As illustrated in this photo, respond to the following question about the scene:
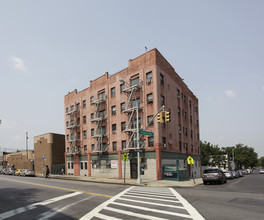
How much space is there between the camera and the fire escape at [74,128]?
149ft

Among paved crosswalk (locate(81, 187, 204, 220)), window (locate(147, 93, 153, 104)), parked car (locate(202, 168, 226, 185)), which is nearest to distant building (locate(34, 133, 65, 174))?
window (locate(147, 93, 153, 104))

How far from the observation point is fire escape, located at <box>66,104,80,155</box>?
45.3 metres

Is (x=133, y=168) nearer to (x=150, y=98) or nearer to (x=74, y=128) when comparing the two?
(x=150, y=98)

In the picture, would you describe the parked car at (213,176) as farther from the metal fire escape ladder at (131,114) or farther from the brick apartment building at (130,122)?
the metal fire escape ladder at (131,114)

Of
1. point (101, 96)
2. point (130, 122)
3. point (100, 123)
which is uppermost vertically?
point (101, 96)

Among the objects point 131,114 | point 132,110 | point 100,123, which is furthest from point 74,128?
point 132,110

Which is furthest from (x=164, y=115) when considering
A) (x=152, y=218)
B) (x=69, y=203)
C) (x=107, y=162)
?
(x=107, y=162)

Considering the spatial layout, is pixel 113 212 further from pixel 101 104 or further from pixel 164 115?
pixel 101 104

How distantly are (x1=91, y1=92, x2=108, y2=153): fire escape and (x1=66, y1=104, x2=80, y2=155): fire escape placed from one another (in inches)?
248

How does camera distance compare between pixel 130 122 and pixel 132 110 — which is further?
pixel 130 122

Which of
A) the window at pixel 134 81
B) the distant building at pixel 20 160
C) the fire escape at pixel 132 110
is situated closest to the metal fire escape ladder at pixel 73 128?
the fire escape at pixel 132 110

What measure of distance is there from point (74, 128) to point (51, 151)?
33.4 feet

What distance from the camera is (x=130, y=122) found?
33.4 meters

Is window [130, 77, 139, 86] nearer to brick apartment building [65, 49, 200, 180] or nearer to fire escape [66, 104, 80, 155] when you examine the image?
brick apartment building [65, 49, 200, 180]
